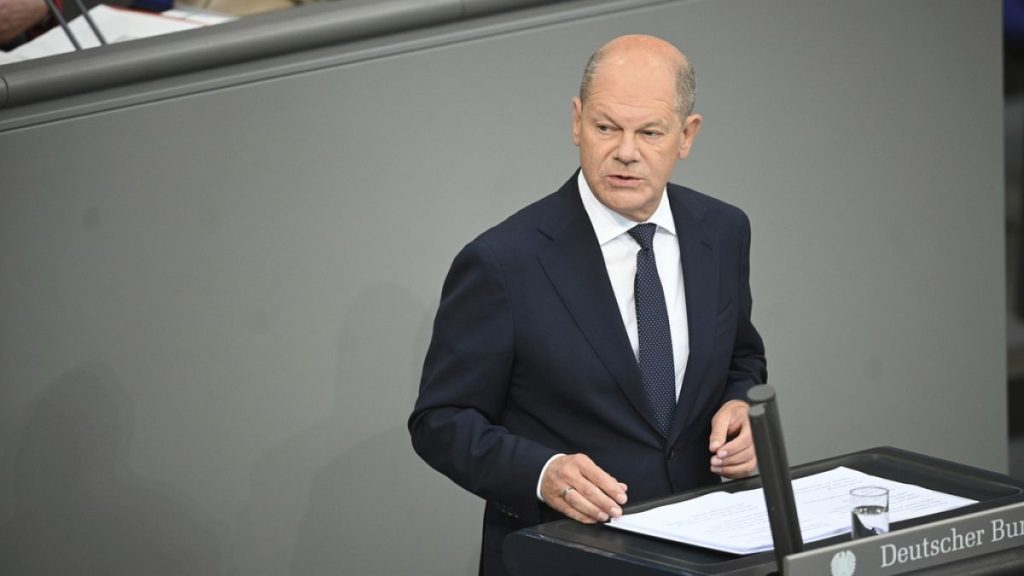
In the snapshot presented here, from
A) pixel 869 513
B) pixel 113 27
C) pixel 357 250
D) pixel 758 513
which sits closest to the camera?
pixel 869 513

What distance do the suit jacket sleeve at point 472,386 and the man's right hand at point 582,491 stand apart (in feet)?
0.37

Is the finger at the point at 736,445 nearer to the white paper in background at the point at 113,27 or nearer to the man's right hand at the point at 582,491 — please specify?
the man's right hand at the point at 582,491

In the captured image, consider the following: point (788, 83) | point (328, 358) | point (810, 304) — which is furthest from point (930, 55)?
point (328, 358)

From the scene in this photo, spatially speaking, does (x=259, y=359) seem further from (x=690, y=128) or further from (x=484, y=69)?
(x=690, y=128)

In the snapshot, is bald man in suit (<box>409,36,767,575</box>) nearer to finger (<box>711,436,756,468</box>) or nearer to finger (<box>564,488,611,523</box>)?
finger (<box>711,436,756,468</box>)

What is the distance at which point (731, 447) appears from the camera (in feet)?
7.07

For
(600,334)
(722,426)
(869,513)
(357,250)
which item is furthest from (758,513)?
(357,250)

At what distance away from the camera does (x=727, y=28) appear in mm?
3516

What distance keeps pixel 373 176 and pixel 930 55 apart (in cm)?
154

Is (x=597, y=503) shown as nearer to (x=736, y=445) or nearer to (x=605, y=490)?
(x=605, y=490)

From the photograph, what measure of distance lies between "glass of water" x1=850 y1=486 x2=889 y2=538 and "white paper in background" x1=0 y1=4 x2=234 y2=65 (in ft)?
7.10

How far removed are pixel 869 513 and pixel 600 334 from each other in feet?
1.99

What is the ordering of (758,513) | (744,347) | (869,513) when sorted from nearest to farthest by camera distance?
(869,513) → (758,513) → (744,347)

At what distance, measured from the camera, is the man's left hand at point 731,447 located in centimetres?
215
